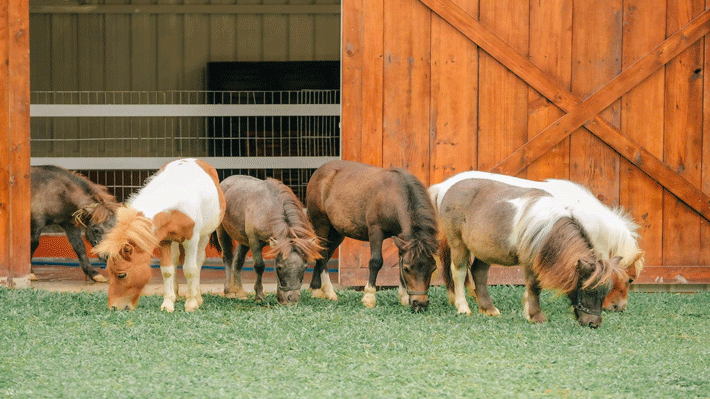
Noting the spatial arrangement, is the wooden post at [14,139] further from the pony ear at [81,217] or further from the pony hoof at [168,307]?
the pony hoof at [168,307]

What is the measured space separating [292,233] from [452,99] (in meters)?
2.38

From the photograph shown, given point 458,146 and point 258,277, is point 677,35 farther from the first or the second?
point 258,277

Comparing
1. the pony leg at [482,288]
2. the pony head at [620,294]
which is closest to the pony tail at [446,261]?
the pony leg at [482,288]

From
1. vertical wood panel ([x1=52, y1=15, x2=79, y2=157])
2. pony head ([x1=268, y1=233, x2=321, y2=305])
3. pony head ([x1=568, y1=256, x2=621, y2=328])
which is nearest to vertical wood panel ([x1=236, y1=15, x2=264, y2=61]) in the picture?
vertical wood panel ([x1=52, y1=15, x2=79, y2=157])

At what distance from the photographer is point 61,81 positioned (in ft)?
42.4

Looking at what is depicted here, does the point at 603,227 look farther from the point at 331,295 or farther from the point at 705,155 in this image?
the point at 705,155

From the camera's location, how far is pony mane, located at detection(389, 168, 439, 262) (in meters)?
6.03

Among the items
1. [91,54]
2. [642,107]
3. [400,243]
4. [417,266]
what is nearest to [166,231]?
[400,243]

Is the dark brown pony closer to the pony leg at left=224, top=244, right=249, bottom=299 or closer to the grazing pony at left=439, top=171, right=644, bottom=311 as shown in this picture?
the pony leg at left=224, top=244, right=249, bottom=299

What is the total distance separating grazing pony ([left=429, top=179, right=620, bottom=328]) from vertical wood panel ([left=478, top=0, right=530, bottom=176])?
1.28 m

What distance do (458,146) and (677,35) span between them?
2392mm

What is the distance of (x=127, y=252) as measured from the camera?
582 centimetres

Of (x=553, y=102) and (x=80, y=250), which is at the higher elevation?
(x=553, y=102)

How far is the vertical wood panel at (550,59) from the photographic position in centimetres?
767
